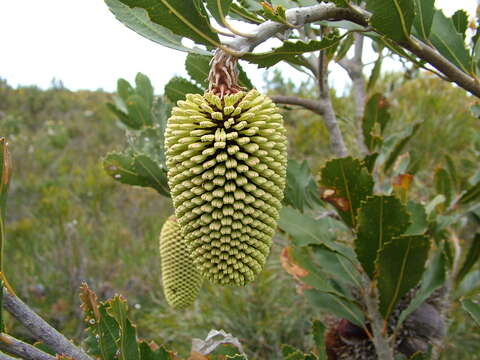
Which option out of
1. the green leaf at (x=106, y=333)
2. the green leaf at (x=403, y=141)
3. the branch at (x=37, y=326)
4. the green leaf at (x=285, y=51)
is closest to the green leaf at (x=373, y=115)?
the green leaf at (x=403, y=141)

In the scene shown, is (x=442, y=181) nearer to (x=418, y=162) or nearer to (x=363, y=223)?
(x=418, y=162)

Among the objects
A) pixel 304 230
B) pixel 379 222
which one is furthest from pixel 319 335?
pixel 379 222

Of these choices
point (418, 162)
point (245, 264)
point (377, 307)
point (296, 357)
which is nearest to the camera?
point (245, 264)

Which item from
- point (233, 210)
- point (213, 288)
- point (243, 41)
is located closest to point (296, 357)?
point (233, 210)

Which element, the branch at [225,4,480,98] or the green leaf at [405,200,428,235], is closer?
the branch at [225,4,480,98]

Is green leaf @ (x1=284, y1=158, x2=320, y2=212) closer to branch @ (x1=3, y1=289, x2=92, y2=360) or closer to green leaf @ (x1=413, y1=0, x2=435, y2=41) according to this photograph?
green leaf @ (x1=413, y1=0, x2=435, y2=41)

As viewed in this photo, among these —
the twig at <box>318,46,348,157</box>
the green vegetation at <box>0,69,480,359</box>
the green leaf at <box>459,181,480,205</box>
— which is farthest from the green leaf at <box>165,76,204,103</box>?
the green leaf at <box>459,181,480,205</box>

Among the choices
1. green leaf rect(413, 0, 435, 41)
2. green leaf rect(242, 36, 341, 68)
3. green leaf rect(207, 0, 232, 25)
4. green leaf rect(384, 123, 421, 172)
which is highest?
green leaf rect(413, 0, 435, 41)
